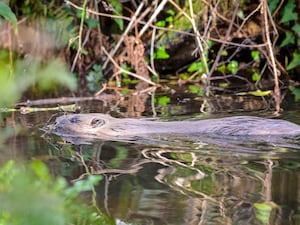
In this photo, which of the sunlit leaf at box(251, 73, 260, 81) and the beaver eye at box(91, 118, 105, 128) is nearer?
the beaver eye at box(91, 118, 105, 128)

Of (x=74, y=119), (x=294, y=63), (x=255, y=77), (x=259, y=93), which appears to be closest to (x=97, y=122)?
(x=74, y=119)

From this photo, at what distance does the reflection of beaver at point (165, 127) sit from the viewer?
92.7 inches

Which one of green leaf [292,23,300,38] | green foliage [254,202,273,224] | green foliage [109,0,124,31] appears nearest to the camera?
green foliage [254,202,273,224]

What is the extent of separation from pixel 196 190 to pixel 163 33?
412 cm

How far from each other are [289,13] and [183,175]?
3.49 m

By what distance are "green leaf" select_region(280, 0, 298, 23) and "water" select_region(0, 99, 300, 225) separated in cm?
291

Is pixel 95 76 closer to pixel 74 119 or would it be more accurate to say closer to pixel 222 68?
pixel 222 68

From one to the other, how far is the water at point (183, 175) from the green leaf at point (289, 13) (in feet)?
9.54

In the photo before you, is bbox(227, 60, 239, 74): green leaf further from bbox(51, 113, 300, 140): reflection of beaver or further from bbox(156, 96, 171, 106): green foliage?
bbox(51, 113, 300, 140): reflection of beaver

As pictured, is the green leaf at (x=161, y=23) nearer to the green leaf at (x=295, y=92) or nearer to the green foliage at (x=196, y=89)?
the green foliage at (x=196, y=89)

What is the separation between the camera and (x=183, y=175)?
1786mm

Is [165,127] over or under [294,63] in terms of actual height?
under

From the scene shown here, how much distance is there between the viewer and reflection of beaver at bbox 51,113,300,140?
2354 mm

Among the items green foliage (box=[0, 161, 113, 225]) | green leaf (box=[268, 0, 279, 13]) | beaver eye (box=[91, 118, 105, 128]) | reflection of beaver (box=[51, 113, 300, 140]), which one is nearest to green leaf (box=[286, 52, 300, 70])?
green leaf (box=[268, 0, 279, 13])
